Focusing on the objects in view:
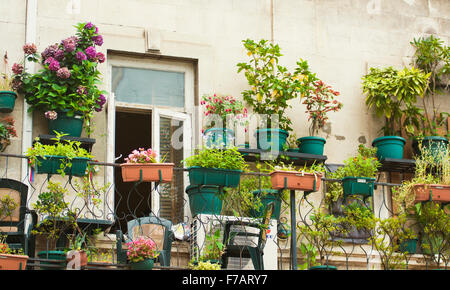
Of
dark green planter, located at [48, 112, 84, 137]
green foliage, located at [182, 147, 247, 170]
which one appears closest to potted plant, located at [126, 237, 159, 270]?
green foliage, located at [182, 147, 247, 170]

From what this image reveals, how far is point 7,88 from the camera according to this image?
28.0 feet

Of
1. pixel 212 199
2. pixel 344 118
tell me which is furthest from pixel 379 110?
pixel 212 199

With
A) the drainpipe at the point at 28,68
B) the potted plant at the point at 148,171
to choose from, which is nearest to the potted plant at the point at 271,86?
→ the potted plant at the point at 148,171

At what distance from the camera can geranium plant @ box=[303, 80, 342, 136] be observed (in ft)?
30.5

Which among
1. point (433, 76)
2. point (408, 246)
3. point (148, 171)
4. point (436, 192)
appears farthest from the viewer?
point (433, 76)

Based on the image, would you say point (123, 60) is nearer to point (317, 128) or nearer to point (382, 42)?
point (317, 128)

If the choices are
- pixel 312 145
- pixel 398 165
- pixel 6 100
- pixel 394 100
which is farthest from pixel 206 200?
pixel 394 100

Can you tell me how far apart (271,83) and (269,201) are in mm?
1453

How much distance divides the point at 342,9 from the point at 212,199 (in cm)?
315

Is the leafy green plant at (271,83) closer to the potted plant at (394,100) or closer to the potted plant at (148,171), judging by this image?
the potted plant at (394,100)

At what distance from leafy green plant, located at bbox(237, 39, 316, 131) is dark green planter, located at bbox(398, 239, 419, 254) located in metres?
1.76

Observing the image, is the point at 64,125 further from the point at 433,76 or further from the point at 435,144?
the point at 433,76

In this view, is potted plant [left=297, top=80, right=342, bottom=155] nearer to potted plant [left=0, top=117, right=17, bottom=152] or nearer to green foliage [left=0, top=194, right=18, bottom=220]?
potted plant [left=0, top=117, right=17, bottom=152]

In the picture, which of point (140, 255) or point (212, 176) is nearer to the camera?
point (140, 255)
